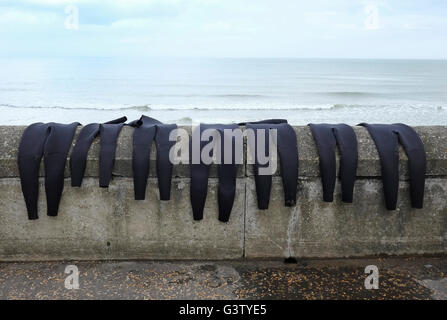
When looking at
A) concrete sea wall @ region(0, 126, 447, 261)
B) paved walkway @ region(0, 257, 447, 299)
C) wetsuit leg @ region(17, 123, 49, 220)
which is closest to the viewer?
paved walkway @ region(0, 257, 447, 299)

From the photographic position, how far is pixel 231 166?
3080 millimetres

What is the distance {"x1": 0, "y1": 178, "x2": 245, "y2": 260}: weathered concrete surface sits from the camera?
3137 millimetres

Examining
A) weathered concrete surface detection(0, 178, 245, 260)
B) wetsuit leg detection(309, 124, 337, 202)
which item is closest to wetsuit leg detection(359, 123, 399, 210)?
wetsuit leg detection(309, 124, 337, 202)

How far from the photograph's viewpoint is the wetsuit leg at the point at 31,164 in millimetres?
3021

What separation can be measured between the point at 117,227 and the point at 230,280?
92 cm

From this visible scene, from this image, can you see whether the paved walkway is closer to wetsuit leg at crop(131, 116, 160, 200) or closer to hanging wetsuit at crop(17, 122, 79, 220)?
hanging wetsuit at crop(17, 122, 79, 220)

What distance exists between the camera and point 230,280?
9.71 feet

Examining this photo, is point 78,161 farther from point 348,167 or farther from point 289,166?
point 348,167

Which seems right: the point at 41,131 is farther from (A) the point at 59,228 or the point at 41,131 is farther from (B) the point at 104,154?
(A) the point at 59,228

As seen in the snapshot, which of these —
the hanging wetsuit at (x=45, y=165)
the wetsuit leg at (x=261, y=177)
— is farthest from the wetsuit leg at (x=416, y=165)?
the hanging wetsuit at (x=45, y=165)

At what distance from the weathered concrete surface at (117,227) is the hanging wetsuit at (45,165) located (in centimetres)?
7

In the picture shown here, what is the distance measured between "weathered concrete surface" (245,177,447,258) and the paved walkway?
0.10m
